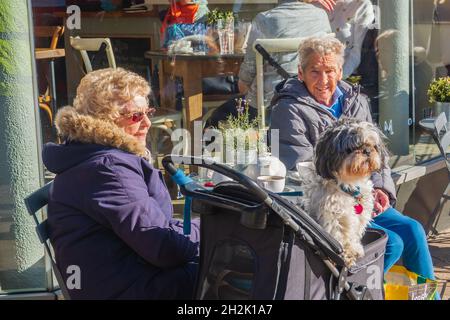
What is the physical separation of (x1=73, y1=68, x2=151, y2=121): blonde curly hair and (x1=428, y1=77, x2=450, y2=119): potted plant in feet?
11.8

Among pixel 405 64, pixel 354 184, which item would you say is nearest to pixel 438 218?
pixel 405 64

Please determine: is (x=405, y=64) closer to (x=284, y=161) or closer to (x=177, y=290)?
(x=284, y=161)

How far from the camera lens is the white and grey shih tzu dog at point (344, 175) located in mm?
3609

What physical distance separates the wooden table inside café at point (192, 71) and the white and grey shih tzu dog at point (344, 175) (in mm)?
2254

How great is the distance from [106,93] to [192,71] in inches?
88.3

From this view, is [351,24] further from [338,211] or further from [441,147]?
[338,211]

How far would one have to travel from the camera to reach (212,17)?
5.88m

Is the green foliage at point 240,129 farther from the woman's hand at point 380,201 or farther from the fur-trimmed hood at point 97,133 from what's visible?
the fur-trimmed hood at point 97,133

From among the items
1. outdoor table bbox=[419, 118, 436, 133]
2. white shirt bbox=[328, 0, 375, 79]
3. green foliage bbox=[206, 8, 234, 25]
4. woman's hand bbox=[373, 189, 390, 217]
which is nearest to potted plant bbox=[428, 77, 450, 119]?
outdoor table bbox=[419, 118, 436, 133]

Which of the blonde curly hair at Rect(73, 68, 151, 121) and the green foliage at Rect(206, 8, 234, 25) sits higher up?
the green foliage at Rect(206, 8, 234, 25)

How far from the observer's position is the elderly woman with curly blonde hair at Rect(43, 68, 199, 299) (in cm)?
342

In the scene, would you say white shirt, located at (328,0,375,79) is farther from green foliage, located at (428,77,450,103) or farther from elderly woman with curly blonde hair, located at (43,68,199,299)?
elderly woman with curly blonde hair, located at (43,68,199,299)

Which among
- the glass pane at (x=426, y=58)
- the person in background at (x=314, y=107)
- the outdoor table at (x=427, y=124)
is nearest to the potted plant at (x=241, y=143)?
the person in background at (x=314, y=107)

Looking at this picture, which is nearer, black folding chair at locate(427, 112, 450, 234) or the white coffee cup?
the white coffee cup
